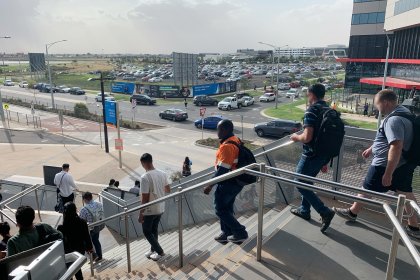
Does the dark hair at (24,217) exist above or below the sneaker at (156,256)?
above

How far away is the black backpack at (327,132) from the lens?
14.8ft

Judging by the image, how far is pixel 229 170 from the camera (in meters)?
4.58

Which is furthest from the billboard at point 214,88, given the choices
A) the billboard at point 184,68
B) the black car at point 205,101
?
the black car at point 205,101

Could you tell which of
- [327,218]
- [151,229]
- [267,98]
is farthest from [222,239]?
[267,98]

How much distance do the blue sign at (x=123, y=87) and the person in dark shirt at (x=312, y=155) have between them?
52999 millimetres

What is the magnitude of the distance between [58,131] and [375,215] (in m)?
31.2

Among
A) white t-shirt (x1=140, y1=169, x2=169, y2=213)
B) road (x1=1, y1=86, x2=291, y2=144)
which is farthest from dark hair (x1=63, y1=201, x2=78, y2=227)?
road (x1=1, y1=86, x2=291, y2=144)

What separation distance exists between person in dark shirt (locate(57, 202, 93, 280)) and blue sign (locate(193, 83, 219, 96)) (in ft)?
152

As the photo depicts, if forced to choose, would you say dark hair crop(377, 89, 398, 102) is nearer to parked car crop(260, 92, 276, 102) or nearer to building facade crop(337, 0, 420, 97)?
building facade crop(337, 0, 420, 97)

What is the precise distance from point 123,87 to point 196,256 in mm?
54576

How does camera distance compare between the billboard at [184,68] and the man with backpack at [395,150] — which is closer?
the man with backpack at [395,150]

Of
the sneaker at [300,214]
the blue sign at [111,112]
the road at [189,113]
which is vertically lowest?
the road at [189,113]

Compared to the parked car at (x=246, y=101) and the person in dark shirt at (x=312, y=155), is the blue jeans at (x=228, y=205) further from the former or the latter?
the parked car at (x=246, y=101)

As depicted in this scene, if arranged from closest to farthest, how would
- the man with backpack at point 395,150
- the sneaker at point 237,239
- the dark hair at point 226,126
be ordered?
1. the man with backpack at point 395,150
2. the dark hair at point 226,126
3. the sneaker at point 237,239
